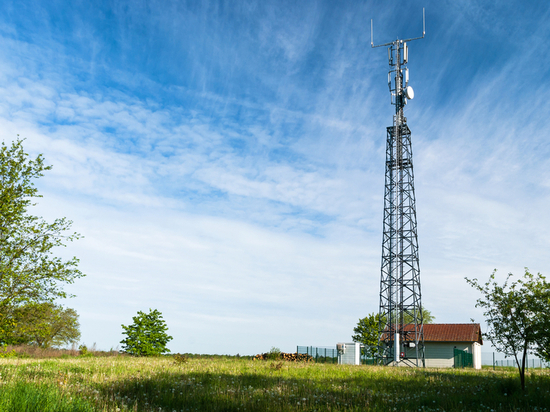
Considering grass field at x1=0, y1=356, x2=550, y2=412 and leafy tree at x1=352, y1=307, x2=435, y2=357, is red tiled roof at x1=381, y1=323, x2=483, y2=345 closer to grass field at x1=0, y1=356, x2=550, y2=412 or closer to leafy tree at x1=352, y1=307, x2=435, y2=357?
leafy tree at x1=352, y1=307, x2=435, y2=357

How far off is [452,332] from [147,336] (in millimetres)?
33720

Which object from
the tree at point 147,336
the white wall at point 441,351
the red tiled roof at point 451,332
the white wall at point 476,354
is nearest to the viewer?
the tree at point 147,336

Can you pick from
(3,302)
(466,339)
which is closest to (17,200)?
(3,302)

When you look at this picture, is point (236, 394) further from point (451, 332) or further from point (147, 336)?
point (451, 332)

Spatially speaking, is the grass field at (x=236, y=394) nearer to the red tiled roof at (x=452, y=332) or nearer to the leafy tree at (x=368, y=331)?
the red tiled roof at (x=452, y=332)

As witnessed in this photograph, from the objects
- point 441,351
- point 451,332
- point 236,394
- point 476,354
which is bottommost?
point 476,354

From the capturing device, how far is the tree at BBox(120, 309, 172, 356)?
3722 centimetres

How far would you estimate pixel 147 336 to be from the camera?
1511 inches

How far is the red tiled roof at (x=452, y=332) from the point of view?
4847 centimetres

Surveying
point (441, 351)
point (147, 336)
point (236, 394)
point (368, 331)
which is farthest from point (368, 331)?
point (236, 394)

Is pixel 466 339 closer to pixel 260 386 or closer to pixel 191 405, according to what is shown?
pixel 260 386

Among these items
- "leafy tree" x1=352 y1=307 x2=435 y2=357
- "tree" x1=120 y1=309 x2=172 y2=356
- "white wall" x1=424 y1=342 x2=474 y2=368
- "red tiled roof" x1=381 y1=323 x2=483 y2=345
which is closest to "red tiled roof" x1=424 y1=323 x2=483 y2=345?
"red tiled roof" x1=381 y1=323 x2=483 y2=345

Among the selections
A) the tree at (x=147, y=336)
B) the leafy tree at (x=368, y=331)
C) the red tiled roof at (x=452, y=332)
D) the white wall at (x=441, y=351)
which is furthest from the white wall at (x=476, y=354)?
the tree at (x=147, y=336)

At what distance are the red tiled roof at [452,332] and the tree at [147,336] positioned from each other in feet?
94.7
